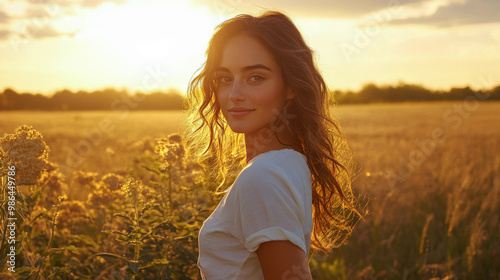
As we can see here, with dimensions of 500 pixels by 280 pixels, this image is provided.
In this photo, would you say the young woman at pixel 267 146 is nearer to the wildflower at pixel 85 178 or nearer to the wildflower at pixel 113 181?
the wildflower at pixel 113 181

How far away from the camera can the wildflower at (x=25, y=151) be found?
86.0 inches

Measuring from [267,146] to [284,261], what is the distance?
1.96 feet

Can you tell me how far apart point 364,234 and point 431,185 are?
206 cm

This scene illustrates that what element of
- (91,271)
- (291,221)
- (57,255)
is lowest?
(91,271)

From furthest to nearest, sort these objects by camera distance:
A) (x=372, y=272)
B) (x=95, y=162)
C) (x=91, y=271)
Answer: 1. (x=95, y=162)
2. (x=372, y=272)
3. (x=91, y=271)

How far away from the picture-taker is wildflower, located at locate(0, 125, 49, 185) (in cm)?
218

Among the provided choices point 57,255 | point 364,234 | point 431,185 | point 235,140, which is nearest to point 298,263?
point 235,140

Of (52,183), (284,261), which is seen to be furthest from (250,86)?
(52,183)

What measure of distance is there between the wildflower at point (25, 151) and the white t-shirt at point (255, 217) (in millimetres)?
952

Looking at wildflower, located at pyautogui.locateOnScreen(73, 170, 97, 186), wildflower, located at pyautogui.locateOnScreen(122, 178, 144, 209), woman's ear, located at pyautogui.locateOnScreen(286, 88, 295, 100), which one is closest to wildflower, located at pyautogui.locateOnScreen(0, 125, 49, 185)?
wildflower, located at pyautogui.locateOnScreen(122, 178, 144, 209)

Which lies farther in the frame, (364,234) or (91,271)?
(364,234)

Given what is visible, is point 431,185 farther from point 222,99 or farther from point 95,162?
point 222,99

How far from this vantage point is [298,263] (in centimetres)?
147

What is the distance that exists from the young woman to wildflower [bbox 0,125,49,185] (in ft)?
2.57
